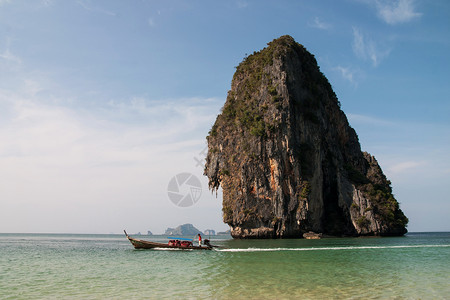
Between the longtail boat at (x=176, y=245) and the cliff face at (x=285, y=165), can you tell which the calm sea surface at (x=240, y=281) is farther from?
the cliff face at (x=285, y=165)

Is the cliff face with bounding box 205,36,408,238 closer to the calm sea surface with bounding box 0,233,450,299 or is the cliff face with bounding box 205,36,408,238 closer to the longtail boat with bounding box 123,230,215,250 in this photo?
the longtail boat with bounding box 123,230,215,250

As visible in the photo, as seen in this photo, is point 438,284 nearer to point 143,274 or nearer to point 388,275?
point 388,275

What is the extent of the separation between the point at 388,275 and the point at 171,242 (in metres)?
19.6

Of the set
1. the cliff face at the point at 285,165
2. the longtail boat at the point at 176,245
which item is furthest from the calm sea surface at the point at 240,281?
the cliff face at the point at 285,165

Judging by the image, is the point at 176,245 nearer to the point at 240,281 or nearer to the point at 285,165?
the point at 240,281

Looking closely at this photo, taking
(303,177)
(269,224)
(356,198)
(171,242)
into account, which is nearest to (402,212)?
(356,198)

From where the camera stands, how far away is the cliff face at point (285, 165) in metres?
49.0

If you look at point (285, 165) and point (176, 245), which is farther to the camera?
point (285, 165)

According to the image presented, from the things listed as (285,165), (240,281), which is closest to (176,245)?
(240,281)

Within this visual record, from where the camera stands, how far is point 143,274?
53.5 ft

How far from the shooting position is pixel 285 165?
164ft

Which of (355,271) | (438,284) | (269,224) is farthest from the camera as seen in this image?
(269,224)

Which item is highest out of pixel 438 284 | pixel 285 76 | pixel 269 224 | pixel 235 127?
pixel 285 76

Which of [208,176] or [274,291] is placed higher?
[208,176]
